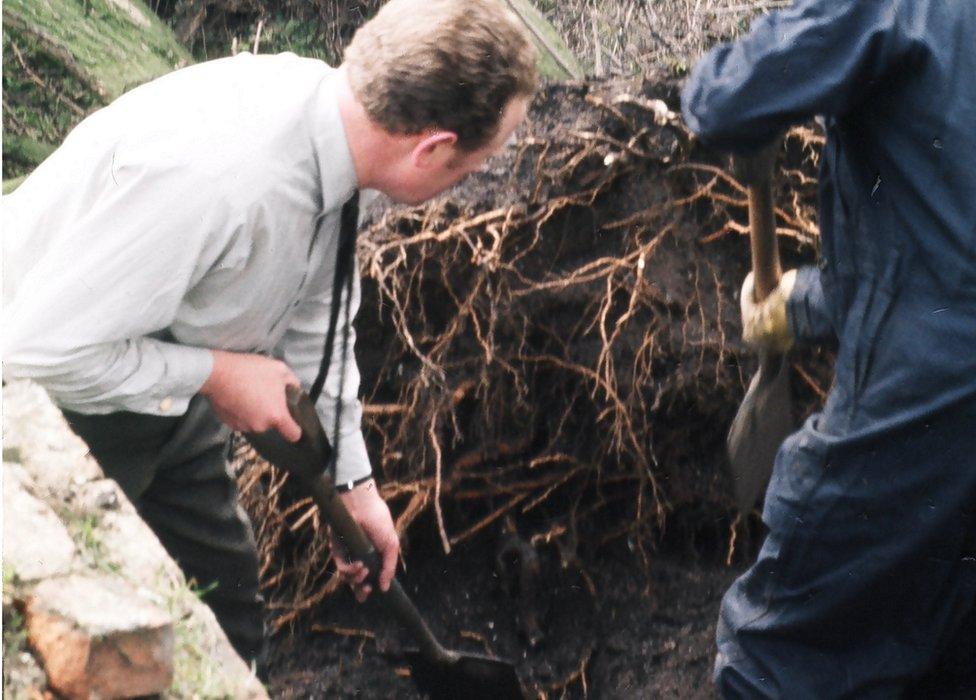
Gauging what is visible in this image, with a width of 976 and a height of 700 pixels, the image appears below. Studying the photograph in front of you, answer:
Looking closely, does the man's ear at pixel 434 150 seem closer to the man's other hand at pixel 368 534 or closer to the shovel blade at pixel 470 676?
the man's other hand at pixel 368 534

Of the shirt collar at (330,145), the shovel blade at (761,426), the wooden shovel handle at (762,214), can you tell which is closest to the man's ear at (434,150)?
the shirt collar at (330,145)

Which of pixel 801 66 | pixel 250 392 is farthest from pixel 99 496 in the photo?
pixel 801 66

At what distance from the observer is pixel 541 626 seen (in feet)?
10.7

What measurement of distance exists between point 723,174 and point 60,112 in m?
2.30

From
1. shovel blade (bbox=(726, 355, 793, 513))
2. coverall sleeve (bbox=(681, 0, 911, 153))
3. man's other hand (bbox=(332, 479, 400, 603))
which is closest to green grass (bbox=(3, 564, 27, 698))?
man's other hand (bbox=(332, 479, 400, 603))

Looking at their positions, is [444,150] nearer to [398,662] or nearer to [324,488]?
[324,488]

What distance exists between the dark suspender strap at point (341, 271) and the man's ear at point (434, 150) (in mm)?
167

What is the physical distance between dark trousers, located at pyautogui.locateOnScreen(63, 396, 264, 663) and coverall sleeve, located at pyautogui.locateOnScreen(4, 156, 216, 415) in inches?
14.9

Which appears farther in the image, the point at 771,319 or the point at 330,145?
the point at 771,319

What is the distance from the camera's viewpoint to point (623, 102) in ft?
10.1

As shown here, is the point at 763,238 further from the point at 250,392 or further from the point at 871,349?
the point at 250,392

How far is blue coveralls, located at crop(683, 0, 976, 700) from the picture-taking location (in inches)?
66.4

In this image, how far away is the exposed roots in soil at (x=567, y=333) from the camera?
3025mm

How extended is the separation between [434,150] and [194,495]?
1175 millimetres
